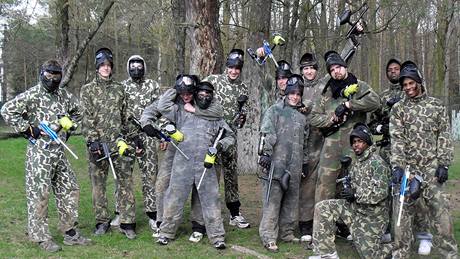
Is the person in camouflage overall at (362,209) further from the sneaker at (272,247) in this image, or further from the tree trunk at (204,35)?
the tree trunk at (204,35)

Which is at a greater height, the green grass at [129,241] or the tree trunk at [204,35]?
the tree trunk at [204,35]

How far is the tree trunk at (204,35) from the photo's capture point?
10.1m

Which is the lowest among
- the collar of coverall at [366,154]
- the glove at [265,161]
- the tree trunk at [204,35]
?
the glove at [265,161]

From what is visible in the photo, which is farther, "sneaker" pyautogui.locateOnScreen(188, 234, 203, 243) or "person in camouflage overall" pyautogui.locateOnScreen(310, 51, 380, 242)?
"sneaker" pyautogui.locateOnScreen(188, 234, 203, 243)

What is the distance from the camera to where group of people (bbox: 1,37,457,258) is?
231 inches

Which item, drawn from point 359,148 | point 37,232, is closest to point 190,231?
point 37,232

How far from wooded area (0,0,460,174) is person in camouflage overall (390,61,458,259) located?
4.87 metres

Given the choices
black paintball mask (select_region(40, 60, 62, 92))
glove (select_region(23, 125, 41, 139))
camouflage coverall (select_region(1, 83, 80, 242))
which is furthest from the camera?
black paintball mask (select_region(40, 60, 62, 92))

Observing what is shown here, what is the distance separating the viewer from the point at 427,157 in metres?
5.84

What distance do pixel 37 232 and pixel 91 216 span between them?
185cm

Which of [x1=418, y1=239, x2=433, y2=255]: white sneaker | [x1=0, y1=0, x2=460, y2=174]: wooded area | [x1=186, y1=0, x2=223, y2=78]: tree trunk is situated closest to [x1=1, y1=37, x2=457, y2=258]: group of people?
[x1=418, y1=239, x2=433, y2=255]: white sneaker

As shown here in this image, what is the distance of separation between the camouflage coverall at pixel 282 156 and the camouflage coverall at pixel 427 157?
4.08 ft

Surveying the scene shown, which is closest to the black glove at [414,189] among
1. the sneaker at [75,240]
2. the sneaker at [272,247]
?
the sneaker at [272,247]

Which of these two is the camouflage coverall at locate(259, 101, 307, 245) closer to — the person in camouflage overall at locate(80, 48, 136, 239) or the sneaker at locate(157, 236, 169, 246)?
the sneaker at locate(157, 236, 169, 246)
